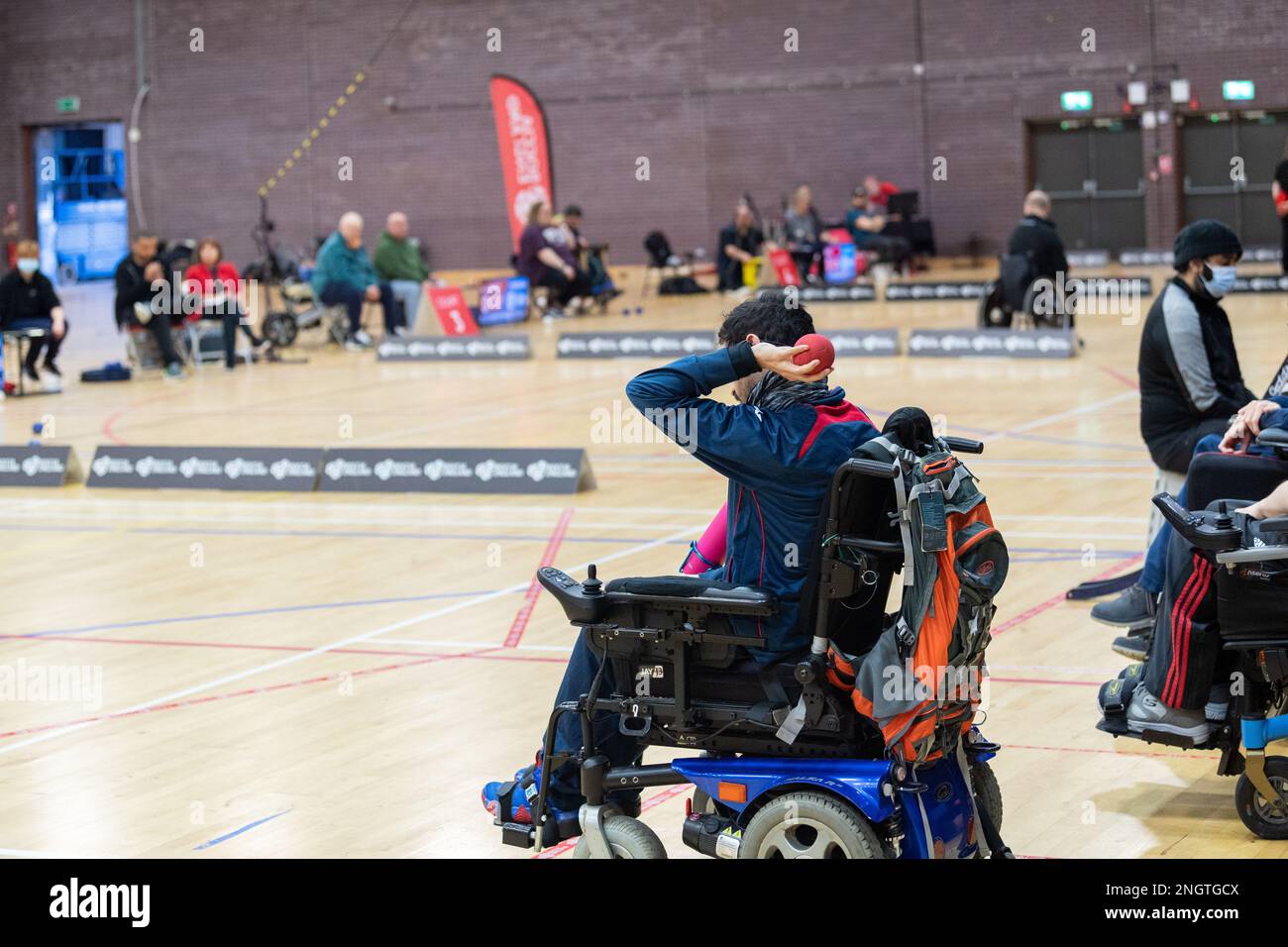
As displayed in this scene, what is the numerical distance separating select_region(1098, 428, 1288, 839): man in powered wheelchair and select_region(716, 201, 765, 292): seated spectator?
1983 centimetres

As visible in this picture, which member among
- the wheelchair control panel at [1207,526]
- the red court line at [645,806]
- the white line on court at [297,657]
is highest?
the wheelchair control panel at [1207,526]

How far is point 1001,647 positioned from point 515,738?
1887mm

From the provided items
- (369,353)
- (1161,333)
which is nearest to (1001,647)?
(1161,333)

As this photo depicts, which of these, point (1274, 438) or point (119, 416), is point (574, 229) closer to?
point (119, 416)

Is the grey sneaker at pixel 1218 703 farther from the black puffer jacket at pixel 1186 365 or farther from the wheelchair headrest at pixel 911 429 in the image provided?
the black puffer jacket at pixel 1186 365

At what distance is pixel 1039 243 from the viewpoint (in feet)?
50.7

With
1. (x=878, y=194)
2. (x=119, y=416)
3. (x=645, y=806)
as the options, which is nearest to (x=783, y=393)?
(x=645, y=806)

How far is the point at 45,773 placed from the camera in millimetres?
5164

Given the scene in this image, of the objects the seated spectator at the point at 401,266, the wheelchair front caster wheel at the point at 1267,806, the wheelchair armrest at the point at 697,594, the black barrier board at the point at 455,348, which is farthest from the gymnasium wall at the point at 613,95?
the wheelchair armrest at the point at 697,594

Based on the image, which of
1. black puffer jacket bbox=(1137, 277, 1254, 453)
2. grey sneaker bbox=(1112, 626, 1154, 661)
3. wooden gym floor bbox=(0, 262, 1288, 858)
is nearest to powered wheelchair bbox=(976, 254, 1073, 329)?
wooden gym floor bbox=(0, 262, 1288, 858)

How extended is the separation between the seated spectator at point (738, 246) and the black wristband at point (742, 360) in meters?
20.5

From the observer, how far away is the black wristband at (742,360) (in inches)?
149

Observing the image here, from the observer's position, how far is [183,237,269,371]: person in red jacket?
1759cm
